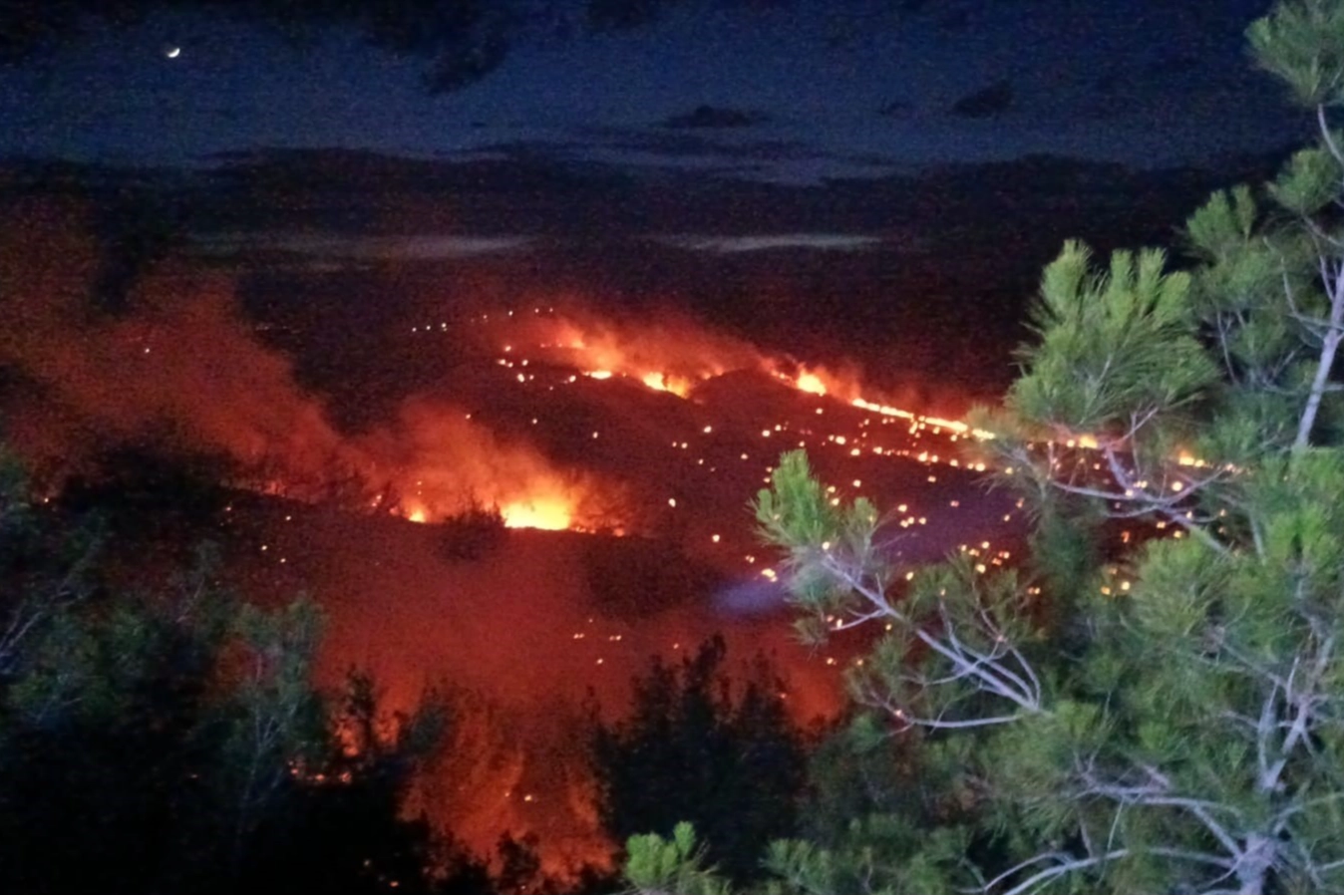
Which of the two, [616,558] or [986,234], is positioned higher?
[986,234]

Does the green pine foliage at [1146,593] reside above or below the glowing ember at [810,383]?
above

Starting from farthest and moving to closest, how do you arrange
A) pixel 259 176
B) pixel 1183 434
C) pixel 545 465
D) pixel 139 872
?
pixel 545 465 → pixel 259 176 → pixel 139 872 → pixel 1183 434

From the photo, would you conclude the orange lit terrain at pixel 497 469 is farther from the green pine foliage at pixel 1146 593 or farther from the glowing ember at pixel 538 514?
the green pine foliage at pixel 1146 593

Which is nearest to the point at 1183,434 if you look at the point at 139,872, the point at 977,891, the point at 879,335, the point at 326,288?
the point at 977,891

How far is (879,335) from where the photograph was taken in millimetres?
8008

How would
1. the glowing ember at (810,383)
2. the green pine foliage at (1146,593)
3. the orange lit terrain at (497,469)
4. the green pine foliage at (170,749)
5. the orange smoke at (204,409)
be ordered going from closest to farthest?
the green pine foliage at (1146,593) → the green pine foliage at (170,749) → the orange lit terrain at (497,469) → the orange smoke at (204,409) → the glowing ember at (810,383)

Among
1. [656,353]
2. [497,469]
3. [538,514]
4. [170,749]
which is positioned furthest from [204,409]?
[170,749]

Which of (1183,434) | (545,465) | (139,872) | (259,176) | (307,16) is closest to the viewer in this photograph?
(1183,434)

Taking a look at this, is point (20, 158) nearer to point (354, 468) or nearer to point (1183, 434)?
point (354, 468)

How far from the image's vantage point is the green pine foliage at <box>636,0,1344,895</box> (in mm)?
2111

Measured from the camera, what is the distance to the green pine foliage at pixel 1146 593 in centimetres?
211

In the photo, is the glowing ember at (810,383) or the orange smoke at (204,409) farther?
the glowing ember at (810,383)

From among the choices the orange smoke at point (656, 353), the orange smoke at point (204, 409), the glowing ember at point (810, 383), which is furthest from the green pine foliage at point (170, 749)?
the glowing ember at point (810, 383)

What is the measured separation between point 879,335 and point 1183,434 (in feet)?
18.0
